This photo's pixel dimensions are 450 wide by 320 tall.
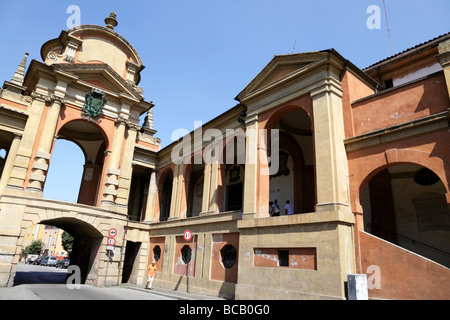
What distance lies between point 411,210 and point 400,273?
4502mm

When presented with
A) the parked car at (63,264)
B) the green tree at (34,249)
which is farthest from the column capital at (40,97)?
the green tree at (34,249)

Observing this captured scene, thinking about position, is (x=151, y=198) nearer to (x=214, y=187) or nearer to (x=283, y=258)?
(x=214, y=187)

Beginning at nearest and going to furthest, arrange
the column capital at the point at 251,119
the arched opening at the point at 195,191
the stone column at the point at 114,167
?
the column capital at the point at 251,119 < the stone column at the point at 114,167 < the arched opening at the point at 195,191

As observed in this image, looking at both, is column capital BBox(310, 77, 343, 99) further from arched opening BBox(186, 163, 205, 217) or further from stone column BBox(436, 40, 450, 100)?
arched opening BBox(186, 163, 205, 217)

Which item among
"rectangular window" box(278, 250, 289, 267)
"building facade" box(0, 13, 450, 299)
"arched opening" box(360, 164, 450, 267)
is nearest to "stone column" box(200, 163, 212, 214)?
A: "building facade" box(0, 13, 450, 299)

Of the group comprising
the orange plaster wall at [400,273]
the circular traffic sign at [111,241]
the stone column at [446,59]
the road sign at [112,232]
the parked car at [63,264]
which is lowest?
the parked car at [63,264]

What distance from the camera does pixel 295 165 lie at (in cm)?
1753

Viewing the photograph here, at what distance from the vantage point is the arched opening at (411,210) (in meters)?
11.9

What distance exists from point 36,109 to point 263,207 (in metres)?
13.5

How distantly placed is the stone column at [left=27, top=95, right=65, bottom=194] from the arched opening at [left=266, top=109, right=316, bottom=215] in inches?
476

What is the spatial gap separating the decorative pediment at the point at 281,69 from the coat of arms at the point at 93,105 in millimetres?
9560

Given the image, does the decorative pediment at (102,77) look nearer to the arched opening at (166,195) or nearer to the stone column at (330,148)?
the arched opening at (166,195)
